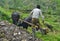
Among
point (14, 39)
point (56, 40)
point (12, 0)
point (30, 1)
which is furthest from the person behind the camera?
point (30, 1)

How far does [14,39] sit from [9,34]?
18.2 inches

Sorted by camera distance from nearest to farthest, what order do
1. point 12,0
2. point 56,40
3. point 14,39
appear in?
point 14,39 < point 56,40 < point 12,0

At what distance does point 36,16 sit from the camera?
38.6ft

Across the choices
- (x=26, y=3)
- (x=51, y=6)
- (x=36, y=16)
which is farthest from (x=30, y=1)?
(x=36, y=16)

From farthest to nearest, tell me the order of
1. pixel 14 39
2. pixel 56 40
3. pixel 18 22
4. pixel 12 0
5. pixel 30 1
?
pixel 30 1 → pixel 12 0 → pixel 56 40 → pixel 18 22 → pixel 14 39

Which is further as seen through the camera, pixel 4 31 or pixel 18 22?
pixel 18 22

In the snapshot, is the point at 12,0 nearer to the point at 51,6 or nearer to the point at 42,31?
the point at 51,6

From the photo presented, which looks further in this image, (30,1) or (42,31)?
(30,1)

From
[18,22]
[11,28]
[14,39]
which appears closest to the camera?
[14,39]

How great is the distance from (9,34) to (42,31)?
3942 mm

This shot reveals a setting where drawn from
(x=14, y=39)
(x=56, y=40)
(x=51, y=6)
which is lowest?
(x=51, y=6)

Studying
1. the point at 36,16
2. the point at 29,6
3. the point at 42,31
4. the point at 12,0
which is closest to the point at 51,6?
the point at 29,6

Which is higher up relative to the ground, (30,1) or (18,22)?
(18,22)

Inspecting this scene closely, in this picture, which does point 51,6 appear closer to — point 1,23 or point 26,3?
point 26,3
